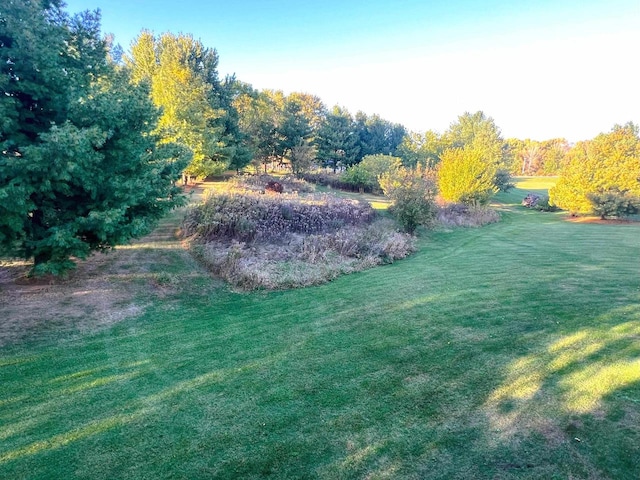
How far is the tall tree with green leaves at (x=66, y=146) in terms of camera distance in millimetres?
5766

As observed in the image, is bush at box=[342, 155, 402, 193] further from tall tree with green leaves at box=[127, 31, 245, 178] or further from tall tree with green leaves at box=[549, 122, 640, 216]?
tall tree with green leaves at box=[549, 122, 640, 216]

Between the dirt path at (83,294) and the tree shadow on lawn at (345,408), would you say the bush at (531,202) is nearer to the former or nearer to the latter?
the tree shadow on lawn at (345,408)

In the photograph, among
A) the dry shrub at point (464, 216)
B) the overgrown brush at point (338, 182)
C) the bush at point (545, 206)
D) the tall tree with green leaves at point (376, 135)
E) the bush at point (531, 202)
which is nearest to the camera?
the dry shrub at point (464, 216)

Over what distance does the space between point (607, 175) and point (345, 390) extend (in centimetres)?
2698

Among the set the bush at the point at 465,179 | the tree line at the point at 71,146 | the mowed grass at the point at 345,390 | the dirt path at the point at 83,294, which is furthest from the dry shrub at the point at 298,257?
the bush at the point at 465,179

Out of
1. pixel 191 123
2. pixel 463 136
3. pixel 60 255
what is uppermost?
pixel 463 136

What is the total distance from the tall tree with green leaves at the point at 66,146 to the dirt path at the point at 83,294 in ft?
2.24

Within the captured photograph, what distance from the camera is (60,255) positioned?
696 centimetres

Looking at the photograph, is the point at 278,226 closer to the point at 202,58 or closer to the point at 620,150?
the point at 202,58

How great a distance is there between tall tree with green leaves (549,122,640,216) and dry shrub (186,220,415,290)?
1791 cm

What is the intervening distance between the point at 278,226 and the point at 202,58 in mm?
16503

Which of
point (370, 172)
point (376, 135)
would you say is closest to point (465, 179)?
point (370, 172)

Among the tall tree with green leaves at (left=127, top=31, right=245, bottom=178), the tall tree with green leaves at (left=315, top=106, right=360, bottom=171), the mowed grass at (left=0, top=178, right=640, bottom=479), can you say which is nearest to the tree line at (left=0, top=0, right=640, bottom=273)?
the mowed grass at (left=0, top=178, right=640, bottom=479)

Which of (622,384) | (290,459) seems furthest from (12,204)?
(622,384)
